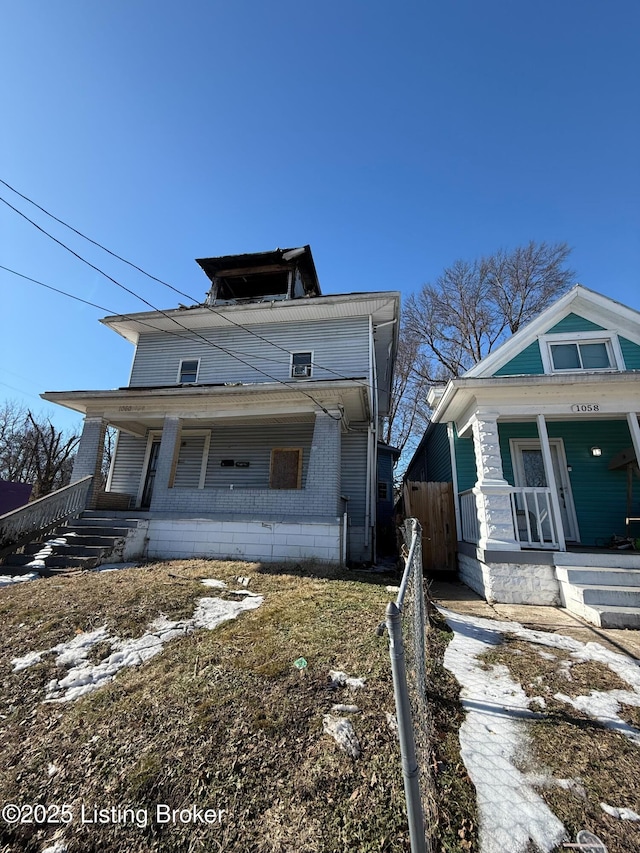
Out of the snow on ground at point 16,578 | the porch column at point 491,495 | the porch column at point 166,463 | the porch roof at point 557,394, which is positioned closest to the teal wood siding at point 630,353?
the porch roof at point 557,394

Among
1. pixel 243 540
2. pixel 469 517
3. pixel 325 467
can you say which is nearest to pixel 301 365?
pixel 325 467

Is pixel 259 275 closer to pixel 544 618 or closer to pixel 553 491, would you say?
pixel 553 491

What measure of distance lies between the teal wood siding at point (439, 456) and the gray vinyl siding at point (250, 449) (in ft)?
13.1

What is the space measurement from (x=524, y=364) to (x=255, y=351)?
26.7ft

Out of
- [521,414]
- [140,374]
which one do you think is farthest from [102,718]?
[140,374]

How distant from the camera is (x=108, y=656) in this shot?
3.60 metres

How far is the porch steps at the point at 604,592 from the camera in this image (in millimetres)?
4652

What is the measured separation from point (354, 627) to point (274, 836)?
2453 mm

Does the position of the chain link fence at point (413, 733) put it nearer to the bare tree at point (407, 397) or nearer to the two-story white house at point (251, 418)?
the two-story white house at point (251, 418)

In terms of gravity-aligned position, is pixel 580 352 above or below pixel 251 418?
above

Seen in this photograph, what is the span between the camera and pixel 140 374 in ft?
42.3

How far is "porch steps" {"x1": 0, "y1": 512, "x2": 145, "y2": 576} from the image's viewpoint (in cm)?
701

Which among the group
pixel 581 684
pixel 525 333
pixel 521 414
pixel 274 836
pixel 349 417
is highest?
pixel 525 333

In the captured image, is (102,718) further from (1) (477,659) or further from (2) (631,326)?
(2) (631,326)
